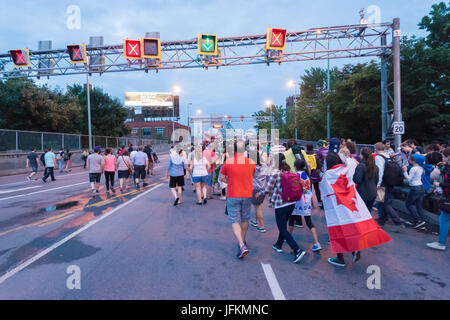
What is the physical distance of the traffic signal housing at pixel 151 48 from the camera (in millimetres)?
17016

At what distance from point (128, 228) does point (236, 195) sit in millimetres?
3169

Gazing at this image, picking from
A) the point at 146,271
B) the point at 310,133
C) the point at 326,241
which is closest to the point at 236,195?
the point at 146,271

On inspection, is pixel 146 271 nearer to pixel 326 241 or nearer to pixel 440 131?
pixel 326 241

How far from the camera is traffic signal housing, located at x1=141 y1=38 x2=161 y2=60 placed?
1702 cm

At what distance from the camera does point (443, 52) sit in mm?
20312

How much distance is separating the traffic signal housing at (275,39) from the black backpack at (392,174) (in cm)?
1109

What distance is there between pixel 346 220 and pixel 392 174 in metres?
2.96

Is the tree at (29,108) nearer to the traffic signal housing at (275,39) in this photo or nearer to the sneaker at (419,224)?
the traffic signal housing at (275,39)

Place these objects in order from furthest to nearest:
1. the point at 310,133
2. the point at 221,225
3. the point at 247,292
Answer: the point at 310,133, the point at 221,225, the point at 247,292

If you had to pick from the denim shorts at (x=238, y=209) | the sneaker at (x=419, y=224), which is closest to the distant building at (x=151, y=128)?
the sneaker at (x=419, y=224)

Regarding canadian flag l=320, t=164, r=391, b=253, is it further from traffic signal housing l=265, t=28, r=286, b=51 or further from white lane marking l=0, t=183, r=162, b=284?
traffic signal housing l=265, t=28, r=286, b=51

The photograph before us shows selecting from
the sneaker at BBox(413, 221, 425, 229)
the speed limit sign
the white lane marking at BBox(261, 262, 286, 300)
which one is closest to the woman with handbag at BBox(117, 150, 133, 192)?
the white lane marking at BBox(261, 262, 286, 300)

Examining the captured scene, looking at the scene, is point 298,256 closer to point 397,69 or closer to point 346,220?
point 346,220

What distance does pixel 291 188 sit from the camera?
5.02m
